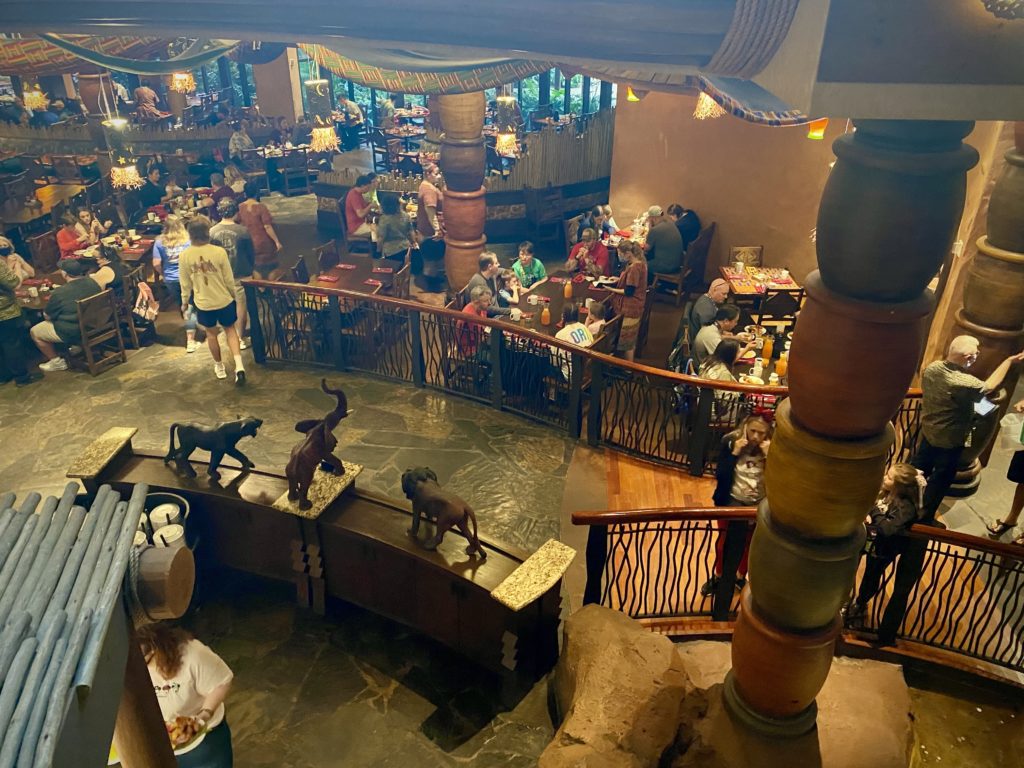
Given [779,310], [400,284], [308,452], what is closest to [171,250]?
[400,284]

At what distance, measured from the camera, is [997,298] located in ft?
20.4

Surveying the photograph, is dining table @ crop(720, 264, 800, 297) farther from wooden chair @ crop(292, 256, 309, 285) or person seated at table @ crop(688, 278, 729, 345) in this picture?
wooden chair @ crop(292, 256, 309, 285)

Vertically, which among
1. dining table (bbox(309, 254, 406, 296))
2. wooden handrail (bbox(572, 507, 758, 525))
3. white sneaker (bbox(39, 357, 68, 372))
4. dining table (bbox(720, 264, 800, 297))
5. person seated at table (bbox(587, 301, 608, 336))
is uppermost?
wooden handrail (bbox(572, 507, 758, 525))

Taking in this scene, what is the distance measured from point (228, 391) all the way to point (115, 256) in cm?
343

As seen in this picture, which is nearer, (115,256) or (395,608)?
(395,608)

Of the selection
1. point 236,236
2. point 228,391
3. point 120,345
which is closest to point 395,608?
point 228,391

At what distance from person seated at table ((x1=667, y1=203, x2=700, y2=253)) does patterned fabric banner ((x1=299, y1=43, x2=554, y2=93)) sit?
4.26 meters

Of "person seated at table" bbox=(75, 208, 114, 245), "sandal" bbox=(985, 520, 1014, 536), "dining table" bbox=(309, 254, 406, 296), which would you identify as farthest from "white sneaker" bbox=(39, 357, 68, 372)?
"sandal" bbox=(985, 520, 1014, 536)

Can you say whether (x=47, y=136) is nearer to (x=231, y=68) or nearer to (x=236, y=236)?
(x=231, y=68)

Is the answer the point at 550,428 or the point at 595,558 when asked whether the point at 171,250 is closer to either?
the point at 550,428

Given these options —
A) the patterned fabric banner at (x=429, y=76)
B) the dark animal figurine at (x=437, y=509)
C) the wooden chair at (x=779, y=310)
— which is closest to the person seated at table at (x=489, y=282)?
the patterned fabric banner at (x=429, y=76)

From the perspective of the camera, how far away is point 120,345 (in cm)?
881

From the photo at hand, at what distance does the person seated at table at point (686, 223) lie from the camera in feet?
36.8

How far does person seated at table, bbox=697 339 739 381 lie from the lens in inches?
262
